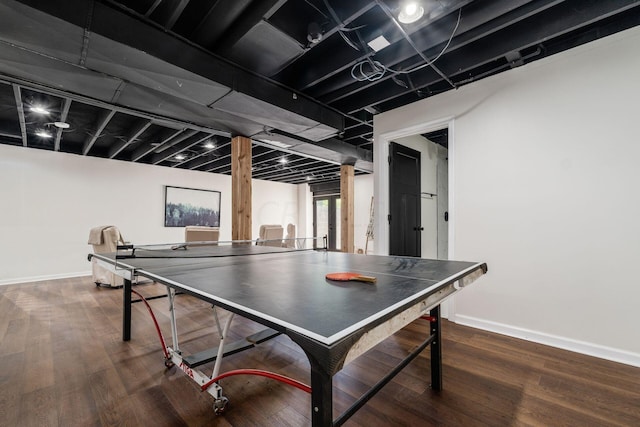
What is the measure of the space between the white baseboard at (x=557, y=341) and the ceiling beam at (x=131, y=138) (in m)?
4.93

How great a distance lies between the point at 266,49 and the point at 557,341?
12.2ft

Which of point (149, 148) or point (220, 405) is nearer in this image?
point (220, 405)

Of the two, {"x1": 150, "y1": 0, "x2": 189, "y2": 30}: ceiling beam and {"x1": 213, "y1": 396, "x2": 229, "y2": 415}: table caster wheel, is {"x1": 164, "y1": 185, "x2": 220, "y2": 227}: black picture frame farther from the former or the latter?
{"x1": 213, "y1": 396, "x2": 229, "y2": 415}: table caster wheel

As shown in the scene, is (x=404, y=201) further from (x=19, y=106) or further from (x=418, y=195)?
(x=19, y=106)

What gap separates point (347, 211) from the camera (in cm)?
595

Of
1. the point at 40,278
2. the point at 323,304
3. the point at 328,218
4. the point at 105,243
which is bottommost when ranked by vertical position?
the point at 40,278

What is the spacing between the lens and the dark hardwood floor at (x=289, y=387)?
4.94ft

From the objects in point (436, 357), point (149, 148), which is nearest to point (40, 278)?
point (149, 148)

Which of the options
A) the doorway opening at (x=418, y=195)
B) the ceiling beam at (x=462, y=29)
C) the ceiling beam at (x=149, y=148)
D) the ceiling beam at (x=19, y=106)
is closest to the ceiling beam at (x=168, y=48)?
the ceiling beam at (x=462, y=29)

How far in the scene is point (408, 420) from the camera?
1479 mm

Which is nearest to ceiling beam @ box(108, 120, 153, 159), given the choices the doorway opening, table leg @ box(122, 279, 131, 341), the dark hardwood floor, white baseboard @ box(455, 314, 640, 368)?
table leg @ box(122, 279, 131, 341)

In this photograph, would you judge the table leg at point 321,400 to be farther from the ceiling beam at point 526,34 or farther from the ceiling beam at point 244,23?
the ceiling beam at point 526,34

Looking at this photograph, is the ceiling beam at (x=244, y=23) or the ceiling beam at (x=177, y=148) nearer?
the ceiling beam at (x=244, y=23)

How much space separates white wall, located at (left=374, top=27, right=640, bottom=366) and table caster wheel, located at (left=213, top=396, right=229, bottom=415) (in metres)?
2.54
